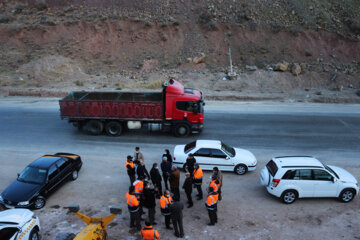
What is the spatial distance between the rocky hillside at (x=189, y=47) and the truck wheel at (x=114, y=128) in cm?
1222

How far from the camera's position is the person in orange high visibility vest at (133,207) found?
8539mm

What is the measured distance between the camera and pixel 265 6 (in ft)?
126

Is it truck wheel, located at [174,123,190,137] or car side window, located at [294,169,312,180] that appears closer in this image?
car side window, located at [294,169,312,180]

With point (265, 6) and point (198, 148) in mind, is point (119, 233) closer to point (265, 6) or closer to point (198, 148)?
point (198, 148)

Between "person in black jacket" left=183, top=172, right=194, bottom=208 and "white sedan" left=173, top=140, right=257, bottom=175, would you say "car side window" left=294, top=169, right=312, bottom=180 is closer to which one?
"white sedan" left=173, top=140, right=257, bottom=175

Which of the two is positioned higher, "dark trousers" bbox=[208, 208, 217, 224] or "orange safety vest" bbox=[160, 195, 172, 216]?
"orange safety vest" bbox=[160, 195, 172, 216]

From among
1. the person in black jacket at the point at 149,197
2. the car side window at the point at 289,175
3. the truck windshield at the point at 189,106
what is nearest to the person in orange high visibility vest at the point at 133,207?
the person in black jacket at the point at 149,197

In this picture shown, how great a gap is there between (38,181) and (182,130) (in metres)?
8.28

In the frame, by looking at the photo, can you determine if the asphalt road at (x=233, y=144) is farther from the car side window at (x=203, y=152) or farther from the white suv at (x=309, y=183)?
the car side window at (x=203, y=152)

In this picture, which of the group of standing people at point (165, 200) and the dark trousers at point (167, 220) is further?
the dark trousers at point (167, 220)

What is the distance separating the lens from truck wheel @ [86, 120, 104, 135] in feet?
56.2

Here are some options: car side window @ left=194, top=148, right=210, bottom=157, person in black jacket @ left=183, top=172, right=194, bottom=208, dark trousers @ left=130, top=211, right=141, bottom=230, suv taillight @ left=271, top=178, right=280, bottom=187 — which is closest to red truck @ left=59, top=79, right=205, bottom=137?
car side window @ left=194, top=148, right=210, bottom=157

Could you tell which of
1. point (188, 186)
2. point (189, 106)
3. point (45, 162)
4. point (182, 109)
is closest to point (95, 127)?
point (182, 109)

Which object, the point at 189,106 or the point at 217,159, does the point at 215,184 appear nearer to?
the point at 217,159
